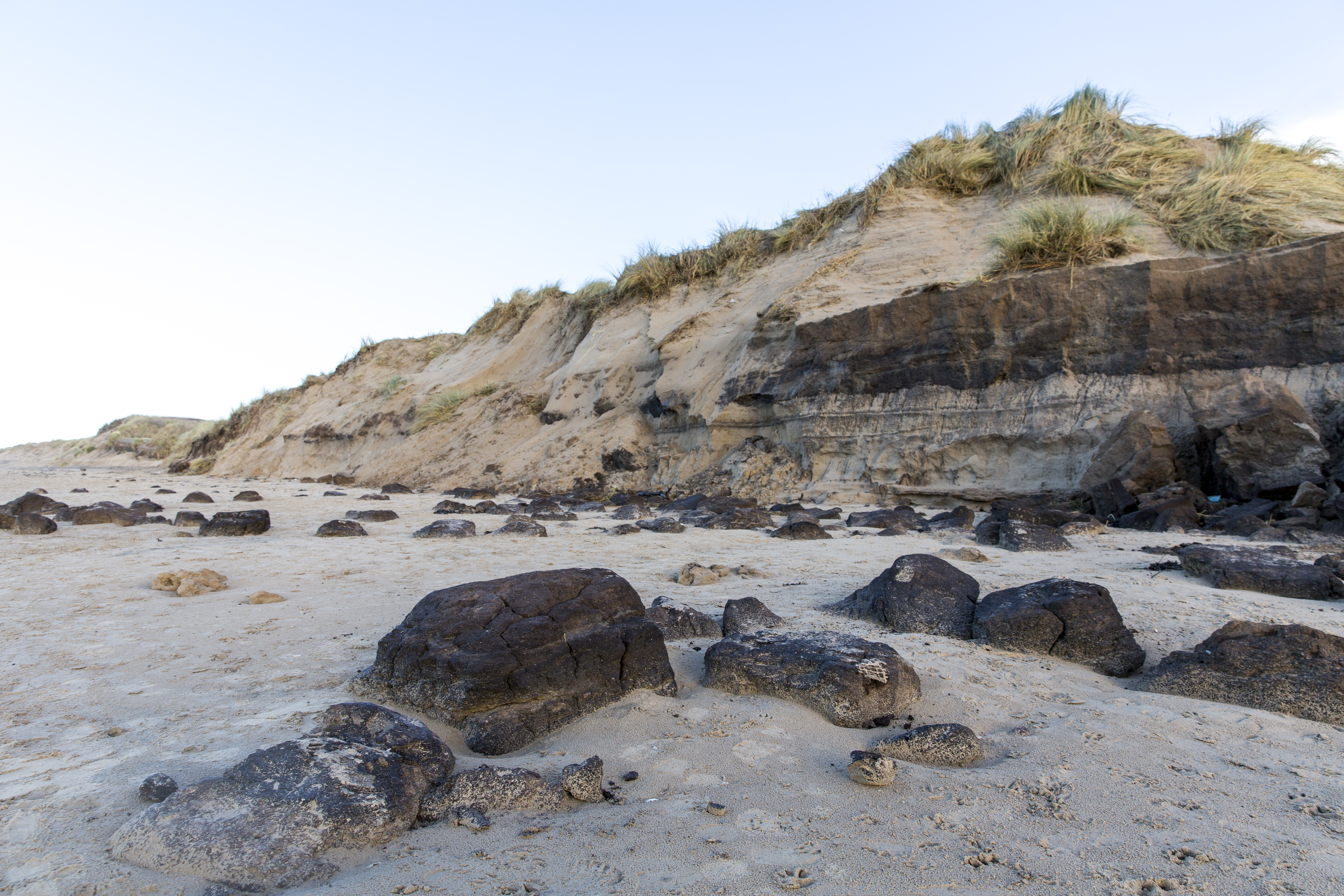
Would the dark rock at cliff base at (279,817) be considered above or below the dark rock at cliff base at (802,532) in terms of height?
below

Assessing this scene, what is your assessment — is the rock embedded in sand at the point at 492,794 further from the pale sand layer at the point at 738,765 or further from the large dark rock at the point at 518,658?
the large dark rock at the point at 518,658

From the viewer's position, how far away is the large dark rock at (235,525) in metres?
6.07

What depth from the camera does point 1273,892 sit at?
4.22ft

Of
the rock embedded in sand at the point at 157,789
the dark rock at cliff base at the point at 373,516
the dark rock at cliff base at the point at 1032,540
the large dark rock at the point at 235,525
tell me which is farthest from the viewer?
the dark rock at cliff base at the point at 373,516

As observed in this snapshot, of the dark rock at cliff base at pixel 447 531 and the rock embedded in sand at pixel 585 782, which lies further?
the dark rock at cliff base at pixel 447 531

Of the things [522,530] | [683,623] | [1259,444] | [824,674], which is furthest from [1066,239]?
[824,674]

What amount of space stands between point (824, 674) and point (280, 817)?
1505 millimetres

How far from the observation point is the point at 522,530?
6160mm

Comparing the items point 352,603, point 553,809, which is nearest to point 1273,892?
point 553,809

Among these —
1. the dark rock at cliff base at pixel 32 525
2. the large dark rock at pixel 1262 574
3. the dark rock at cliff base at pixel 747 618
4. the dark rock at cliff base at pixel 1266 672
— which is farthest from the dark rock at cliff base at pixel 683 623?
the dark rock at cliff base at pixel 32 525

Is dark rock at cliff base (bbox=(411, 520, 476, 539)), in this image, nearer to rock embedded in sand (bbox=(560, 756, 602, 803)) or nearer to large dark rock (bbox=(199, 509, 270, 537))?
large dark rock (bbox=(199, 509, 270, 537))

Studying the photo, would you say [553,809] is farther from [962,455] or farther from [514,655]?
[962,455]

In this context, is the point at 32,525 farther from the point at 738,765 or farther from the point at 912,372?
the point at 912,372

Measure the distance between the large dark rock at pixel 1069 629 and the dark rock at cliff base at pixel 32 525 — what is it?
6972 mm
